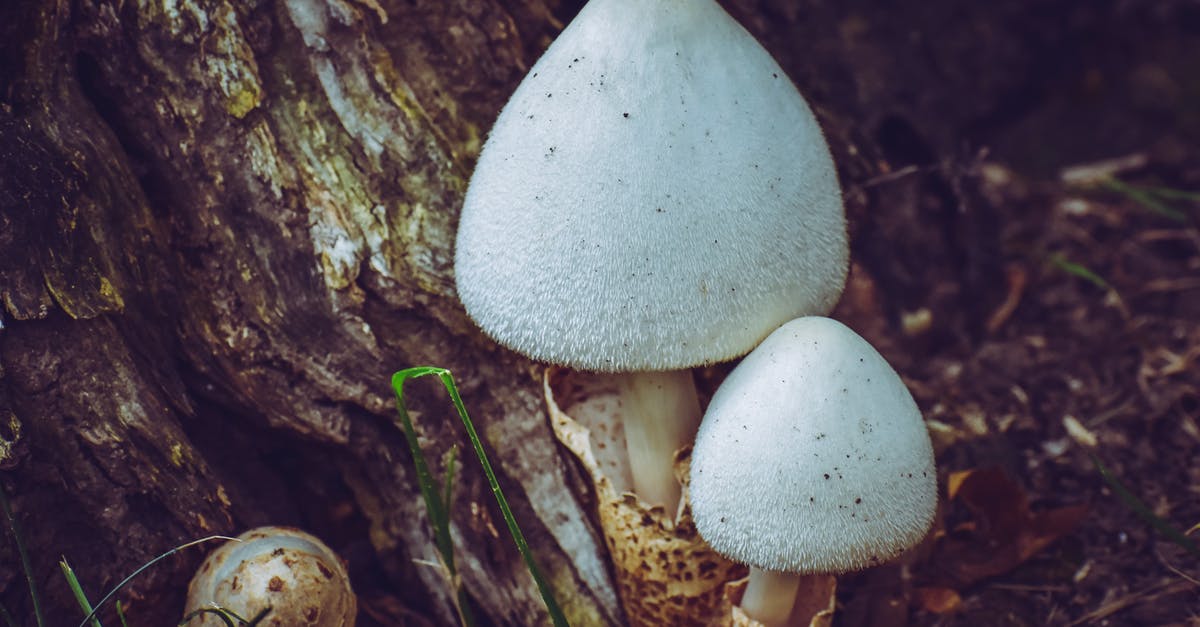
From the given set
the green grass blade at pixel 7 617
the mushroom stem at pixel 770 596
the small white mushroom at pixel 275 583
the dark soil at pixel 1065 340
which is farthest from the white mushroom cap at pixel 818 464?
the green grass blade at pixel 7 617

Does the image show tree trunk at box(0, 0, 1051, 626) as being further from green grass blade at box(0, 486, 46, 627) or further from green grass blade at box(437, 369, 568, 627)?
green grass blade at box(437, 369, 568, 627)

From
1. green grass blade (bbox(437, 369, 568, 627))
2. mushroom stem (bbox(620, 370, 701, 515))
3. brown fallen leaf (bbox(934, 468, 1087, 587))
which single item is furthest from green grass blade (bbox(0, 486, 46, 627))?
brown fallen leaf (bbox(934, 468, 1087, 587))

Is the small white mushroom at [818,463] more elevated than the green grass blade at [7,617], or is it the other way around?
the green grass blade at [7,617]

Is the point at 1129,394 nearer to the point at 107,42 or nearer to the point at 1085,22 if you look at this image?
the point at 1085,22

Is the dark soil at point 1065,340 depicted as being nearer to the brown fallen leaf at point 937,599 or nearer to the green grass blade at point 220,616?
the brown fallen leaf at point 937,599

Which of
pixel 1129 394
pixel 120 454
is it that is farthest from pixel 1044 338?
pixel 120 454

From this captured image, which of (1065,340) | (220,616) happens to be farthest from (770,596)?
(1065,340)
